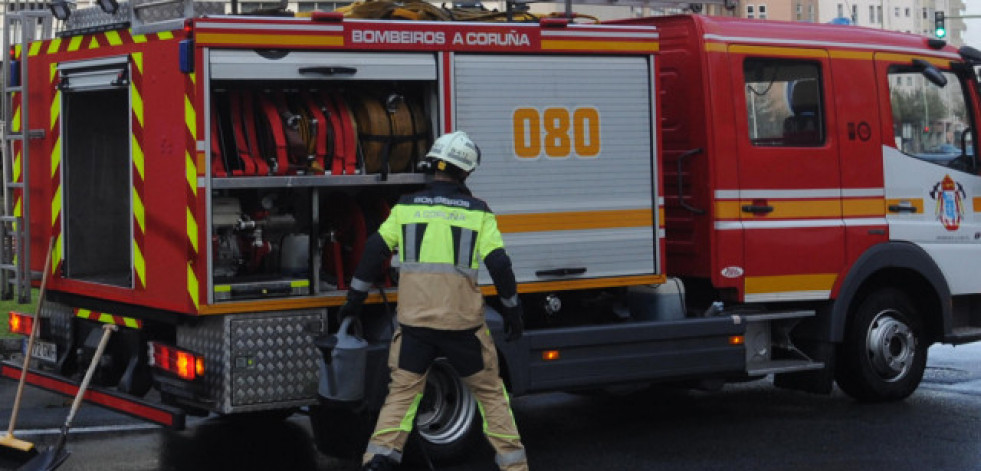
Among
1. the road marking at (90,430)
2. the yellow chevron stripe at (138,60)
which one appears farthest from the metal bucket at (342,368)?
the road marking at (90,430)

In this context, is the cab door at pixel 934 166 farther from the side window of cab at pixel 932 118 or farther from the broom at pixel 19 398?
the broom at pixel 19 398

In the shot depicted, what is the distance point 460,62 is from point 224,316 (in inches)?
72.5

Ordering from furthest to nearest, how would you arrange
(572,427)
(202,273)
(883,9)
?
(883,9), (572,427), (202,273)

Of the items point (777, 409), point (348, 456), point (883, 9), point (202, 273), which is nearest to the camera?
point (202, 273)

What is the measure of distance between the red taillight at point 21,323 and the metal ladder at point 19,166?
13 cm

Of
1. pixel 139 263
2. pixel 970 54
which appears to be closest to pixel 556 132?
pixel 139 263

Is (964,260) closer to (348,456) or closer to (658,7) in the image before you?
(658,7)

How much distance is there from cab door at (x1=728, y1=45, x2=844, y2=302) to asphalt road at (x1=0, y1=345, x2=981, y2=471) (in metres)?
0.88

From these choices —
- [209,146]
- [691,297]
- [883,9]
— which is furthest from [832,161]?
[883,9]

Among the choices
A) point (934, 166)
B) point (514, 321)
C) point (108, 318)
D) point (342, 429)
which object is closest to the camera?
point (514, 321)

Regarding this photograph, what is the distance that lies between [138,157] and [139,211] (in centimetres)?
27

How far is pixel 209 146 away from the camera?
22.8ft

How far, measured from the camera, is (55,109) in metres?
8.16

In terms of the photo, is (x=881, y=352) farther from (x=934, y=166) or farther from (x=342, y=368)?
(x=342, y=368)
